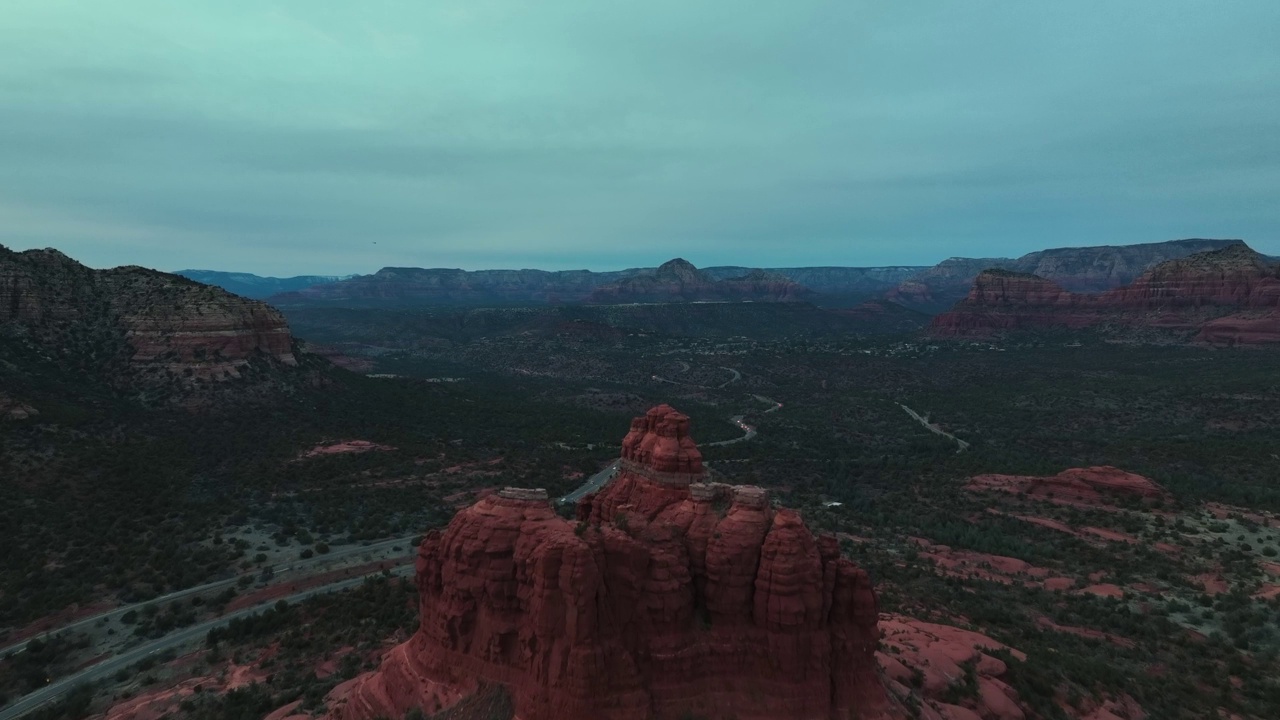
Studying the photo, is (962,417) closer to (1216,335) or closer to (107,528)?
(1216,335)

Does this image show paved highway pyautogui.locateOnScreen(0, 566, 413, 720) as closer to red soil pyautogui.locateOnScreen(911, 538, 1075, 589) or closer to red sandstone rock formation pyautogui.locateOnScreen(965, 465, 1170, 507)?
red soil pyautogui.locateOnScreen(911, 538, 1075, 589)

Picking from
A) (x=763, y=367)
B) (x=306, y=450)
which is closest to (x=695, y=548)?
(x=306, y=450)

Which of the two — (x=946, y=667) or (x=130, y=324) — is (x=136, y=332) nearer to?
(x=130, y=324)

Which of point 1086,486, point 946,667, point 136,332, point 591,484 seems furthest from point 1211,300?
point 136,332

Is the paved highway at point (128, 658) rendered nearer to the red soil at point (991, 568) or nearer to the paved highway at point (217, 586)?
the paved highway at point (217, 586)

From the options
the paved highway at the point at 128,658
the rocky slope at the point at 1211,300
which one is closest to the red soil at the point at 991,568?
the paved highway at the point at 128,658

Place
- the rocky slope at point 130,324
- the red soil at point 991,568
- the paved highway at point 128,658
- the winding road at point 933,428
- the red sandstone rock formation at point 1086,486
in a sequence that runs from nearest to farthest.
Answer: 1. the paved highway at point 128,658
2. the red soil at point 991,568
3. the red sandstone rock formation at point 1086,486
4. the rocky slope at point 130,324
5. the winding road at point 933,428
